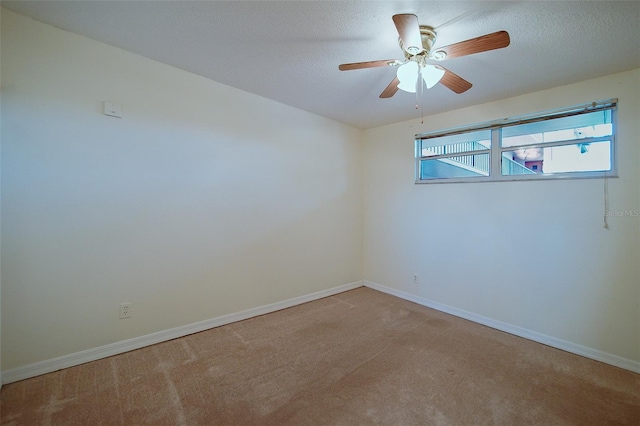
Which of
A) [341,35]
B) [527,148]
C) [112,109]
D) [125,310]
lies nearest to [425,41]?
[341,35]

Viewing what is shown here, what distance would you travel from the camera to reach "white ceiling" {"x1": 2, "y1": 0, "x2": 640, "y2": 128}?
5.35 feet

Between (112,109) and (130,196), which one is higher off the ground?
(112,109)

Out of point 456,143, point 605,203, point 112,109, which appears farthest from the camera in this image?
point 456,143

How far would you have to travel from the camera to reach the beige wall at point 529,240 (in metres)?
2.24

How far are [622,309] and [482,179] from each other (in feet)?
5.20

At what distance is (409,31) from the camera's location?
1.46 metres

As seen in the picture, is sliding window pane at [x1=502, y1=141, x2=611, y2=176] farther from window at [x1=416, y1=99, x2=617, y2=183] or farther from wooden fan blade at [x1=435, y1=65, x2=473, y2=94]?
wooden fan blade at [x1=435, y1=65, x2=473, y2=94]

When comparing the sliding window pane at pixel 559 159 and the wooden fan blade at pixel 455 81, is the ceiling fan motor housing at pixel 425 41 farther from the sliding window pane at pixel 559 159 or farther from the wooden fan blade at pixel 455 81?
the sliding window pane at pixel 559 159

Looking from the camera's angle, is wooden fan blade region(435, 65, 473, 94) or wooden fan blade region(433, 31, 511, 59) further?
wooden fan blade region(435, 65, 473, 94)

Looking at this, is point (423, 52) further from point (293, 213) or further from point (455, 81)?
point (293, 213)

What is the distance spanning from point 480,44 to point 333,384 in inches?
93.6

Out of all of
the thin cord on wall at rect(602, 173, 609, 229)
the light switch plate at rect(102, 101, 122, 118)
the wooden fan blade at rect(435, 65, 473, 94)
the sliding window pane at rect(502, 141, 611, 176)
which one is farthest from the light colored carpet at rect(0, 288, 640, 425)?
the wooden fan blade at rect(435, 65, 473, 94)

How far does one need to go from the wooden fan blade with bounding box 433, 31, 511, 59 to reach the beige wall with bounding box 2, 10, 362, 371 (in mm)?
2052

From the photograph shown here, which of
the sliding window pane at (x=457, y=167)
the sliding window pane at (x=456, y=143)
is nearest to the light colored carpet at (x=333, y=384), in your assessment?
the sliding window pane at (x=457, y=167)
